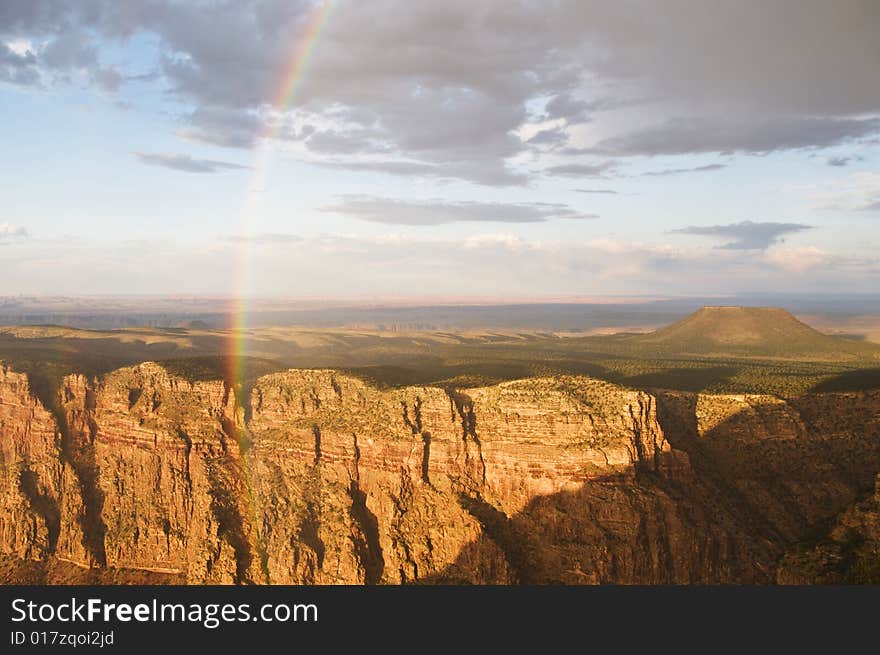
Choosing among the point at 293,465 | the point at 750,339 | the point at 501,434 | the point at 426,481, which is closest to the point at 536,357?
the point at 750,339

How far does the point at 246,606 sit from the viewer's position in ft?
118

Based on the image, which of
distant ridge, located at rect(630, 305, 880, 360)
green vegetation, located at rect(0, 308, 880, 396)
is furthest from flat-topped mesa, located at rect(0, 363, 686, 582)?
distant ridge, located at rect(630, 305, 880, 360)

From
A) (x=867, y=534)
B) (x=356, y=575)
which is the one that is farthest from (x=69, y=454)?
(x=867, y=534)

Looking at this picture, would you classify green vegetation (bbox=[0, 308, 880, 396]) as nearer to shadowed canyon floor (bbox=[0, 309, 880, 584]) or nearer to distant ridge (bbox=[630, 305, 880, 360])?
distant ridge (bbox=[630, 305, 880, 360])

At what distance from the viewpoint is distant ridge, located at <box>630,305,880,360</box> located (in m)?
152

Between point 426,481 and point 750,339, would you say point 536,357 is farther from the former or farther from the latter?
point 426,481

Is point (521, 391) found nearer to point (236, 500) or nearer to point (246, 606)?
point (236, 500)

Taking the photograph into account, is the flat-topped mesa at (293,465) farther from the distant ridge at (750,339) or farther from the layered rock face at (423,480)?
the distant ridge at (750,339)

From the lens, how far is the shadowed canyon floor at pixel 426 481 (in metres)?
56.4

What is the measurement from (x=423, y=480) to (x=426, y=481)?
0.26 metres

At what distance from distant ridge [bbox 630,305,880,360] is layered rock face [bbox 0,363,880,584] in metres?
83.1

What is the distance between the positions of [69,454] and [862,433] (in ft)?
250

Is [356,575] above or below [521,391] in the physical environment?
below

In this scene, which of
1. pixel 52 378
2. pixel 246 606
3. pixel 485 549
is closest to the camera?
pixel 246 606
